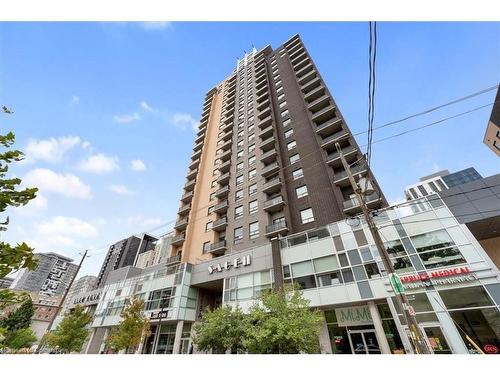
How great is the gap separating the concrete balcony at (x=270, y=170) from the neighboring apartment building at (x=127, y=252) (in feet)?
218

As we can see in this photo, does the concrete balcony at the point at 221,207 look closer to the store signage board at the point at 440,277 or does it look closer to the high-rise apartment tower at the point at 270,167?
the high-rise apartment tower at the point at 270,167

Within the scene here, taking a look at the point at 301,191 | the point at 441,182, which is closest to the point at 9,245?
the point at 301,191

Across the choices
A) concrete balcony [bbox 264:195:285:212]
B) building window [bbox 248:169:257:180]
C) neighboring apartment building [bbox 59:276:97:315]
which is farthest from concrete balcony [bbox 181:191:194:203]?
neighboring apartment building [bbox 59:276:97:315]

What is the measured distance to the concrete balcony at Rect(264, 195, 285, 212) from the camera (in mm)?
27875

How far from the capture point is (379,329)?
16359 mm

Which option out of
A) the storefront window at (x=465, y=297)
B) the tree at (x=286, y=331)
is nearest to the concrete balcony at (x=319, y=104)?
the storefront window at (x=465, y=297)

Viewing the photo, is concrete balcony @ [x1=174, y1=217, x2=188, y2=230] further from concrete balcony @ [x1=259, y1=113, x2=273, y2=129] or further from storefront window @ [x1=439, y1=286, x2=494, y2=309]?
storefront window @ [x1=439, y1=286, x2=494, y2=309]

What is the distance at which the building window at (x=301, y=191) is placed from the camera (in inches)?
1122

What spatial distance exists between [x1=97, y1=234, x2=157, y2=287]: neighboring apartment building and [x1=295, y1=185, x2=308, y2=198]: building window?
7039 cm

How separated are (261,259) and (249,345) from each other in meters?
9.93

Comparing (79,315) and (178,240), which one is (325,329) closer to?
(178,240)

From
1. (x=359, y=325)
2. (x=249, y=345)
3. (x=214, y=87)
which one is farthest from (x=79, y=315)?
Result: (x=214, y=87)

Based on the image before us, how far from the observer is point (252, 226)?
2927cm

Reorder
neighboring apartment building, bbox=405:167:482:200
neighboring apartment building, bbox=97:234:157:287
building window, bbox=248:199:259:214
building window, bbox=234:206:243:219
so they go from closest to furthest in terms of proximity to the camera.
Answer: building window, bbox=248:199:259:214, building window, bbox=234:206:243:219, neighboring apartment building, bbox=97:234:157:287, neighboring apartment building, bbox=405:167:482:200
